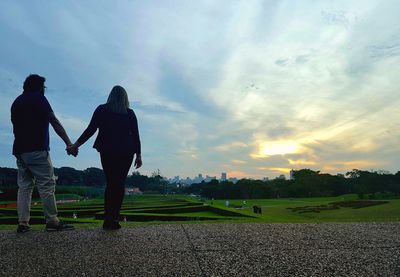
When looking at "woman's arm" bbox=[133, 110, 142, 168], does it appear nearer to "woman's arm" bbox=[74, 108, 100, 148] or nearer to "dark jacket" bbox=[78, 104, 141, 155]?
"dark jacket" bbox=[78, 104, 141, 155]

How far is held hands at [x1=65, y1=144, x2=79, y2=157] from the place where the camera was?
253 inches

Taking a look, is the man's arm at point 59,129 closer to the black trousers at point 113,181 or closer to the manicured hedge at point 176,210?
the black trousers at point 113,181

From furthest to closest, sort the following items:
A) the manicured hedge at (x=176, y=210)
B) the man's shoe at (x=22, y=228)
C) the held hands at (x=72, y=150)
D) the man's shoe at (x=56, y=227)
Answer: the manicured hedge at (x=176, y=210), the held hands at (x=72, y=150), the man's shoe at (x=56, y=227), the man's shoe at (x=22, y=228)

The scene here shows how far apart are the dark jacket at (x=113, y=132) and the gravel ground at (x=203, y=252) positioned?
131cm

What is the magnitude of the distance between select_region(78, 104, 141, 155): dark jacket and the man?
→ 47cm

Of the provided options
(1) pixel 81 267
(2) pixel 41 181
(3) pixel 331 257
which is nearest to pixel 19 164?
(2) pixel 41 181

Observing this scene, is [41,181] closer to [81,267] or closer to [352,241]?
[81,267]

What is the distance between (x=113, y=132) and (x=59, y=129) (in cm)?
90

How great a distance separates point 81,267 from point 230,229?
2.76 metres

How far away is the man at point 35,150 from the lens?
6180 millimetres

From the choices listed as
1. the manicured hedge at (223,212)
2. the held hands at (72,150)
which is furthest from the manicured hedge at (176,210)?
the held hands at (72,150)

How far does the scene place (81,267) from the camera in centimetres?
398

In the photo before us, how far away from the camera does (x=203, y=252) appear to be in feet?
14.9

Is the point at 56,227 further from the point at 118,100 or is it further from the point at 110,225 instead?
the point at 118,100
